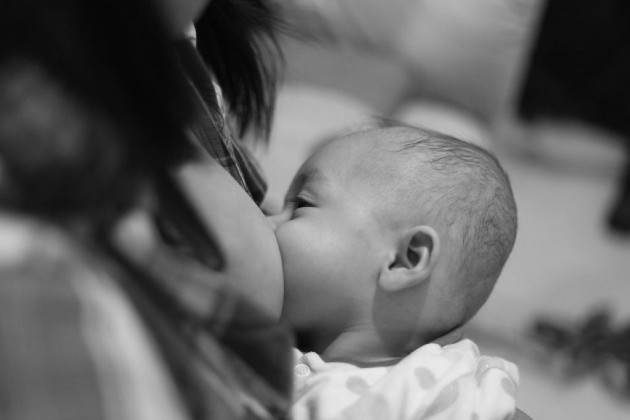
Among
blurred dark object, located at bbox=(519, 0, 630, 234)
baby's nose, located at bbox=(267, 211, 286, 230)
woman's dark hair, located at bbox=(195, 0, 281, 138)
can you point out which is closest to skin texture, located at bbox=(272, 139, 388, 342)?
baby's nose, located at bbox=(267, 211, 286, 230)

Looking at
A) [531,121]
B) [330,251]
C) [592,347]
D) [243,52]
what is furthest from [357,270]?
[531,121]

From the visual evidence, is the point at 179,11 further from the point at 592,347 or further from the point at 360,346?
the point at 592,347

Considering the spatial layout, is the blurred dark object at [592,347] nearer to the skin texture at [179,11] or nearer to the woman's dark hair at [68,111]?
the skin texture at [179,11]

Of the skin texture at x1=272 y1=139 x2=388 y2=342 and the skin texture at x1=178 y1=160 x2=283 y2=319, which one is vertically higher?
the skin texture at x1=178 y1=160 x2=283 y2=319

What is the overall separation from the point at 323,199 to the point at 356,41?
1.59 metres

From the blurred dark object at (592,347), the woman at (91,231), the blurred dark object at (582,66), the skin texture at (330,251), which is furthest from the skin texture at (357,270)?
the blurred dark object at (582,66)

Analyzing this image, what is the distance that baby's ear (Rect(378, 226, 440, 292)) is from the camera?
2.63ft

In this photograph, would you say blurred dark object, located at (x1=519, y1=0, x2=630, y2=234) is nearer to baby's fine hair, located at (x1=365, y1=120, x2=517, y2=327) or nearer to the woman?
baby's fine hair, located at (x1=365, y1=120, x2=517, y2=327)

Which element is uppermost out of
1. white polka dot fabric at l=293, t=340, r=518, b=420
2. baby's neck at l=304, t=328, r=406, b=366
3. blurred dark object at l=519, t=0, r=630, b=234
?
white polka dot fabric at l=293, t=340, r=518, b=420

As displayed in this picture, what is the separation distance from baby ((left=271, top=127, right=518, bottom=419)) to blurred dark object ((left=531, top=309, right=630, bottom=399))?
106cm

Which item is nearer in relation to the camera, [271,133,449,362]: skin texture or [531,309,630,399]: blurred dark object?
[271,133,449,362]: skin texture

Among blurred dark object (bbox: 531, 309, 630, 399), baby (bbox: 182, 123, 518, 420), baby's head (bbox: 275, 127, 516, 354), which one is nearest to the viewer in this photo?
baby (bbox: 182, 123, 518, 420)

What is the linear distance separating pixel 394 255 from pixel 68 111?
17.4 inches

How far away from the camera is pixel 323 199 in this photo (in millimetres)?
851
